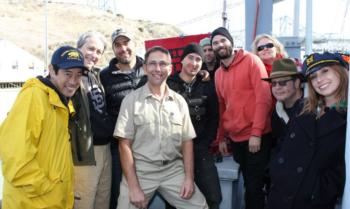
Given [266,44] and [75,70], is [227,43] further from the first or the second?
[75,70]

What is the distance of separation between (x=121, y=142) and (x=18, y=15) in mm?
88562

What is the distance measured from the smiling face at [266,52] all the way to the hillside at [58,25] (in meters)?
51.0

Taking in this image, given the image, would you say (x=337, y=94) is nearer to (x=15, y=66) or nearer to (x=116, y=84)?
(x=116, y=84)

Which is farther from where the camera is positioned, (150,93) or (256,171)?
(256,171)

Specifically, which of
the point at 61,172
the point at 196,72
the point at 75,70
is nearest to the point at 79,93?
the point at 75,70

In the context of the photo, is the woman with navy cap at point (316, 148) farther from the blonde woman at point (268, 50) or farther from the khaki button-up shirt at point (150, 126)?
the blonde woman at point (268, 50)

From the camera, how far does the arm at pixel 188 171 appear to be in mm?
3445

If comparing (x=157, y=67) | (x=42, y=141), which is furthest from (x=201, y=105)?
(x=42, y=141)

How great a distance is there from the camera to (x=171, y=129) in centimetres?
347

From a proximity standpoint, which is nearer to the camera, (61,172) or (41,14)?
(61,172)

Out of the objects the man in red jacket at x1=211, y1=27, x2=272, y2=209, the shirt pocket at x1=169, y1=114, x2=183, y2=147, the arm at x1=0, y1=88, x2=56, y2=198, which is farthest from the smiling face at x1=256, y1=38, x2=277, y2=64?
the arm at x1=0, y1=88, x2=56, y2=198

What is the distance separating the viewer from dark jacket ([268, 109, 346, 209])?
2689 millimetres

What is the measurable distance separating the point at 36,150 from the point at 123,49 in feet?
5.62

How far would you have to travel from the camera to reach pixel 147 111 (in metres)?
3.45
